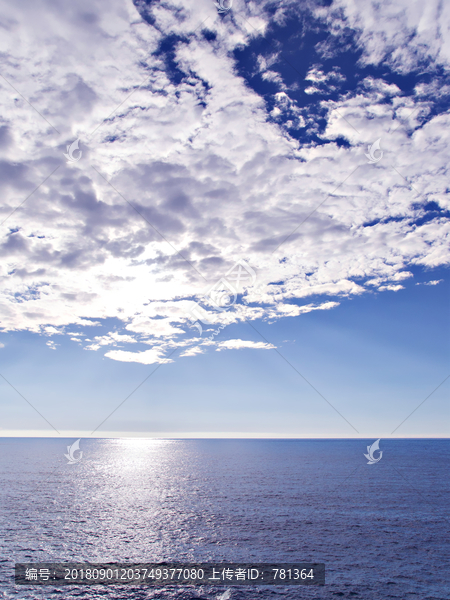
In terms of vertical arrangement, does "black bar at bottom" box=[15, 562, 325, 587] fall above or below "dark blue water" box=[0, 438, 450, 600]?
below

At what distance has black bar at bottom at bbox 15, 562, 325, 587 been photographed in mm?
25406

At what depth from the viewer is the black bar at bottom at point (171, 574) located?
25406 millimetres

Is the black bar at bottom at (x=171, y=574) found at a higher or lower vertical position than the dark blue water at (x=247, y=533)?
lower

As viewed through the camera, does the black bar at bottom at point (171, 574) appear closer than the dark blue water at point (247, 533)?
No

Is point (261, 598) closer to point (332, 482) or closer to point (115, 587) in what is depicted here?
point (115, 587)

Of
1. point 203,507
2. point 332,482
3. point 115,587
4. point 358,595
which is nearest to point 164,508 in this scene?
point 203,507

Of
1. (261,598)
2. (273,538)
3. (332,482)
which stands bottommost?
(261,598)

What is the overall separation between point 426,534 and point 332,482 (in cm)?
3723

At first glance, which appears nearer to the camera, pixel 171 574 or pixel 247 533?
pixel 171 574

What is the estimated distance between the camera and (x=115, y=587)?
24.7m

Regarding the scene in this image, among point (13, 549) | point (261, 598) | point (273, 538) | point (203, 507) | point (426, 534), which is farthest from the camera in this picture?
point (203, 507)

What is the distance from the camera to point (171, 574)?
2639 cm

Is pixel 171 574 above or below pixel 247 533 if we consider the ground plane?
below

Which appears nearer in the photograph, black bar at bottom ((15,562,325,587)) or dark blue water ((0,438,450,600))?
dark blue water ((0,438,450,600))
